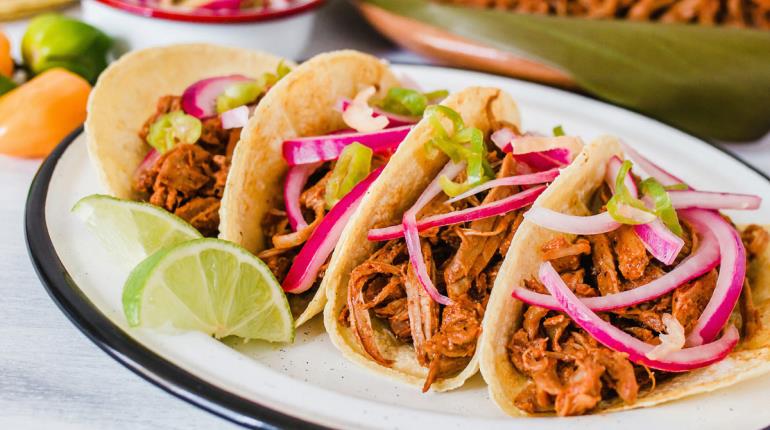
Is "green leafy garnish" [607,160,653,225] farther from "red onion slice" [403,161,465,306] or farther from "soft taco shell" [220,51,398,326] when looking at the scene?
"soft taco shell" [220,51,398,326]

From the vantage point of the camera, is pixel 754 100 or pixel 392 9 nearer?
pixel 754 100

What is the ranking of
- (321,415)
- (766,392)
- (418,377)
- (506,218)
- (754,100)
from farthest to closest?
1. (754,100)
2. (506,218)
3. (418,377)
4. (766,392)
5. (321,415)

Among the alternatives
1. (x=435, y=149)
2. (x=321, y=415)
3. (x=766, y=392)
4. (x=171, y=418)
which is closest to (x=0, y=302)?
(x=171, y=418)

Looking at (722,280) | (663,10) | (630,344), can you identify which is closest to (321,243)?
(630,344)

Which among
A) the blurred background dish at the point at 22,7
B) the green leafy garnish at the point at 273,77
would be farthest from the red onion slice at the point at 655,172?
the blurred background dish at the point at 22,7

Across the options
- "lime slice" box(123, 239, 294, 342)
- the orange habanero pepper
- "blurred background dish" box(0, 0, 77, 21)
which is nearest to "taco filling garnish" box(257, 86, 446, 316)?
"lime slice" box(123, 239, 294, 342)

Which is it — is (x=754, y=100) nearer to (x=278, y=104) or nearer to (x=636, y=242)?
(x=636, y=242)

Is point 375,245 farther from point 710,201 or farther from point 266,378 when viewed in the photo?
point 710,201
